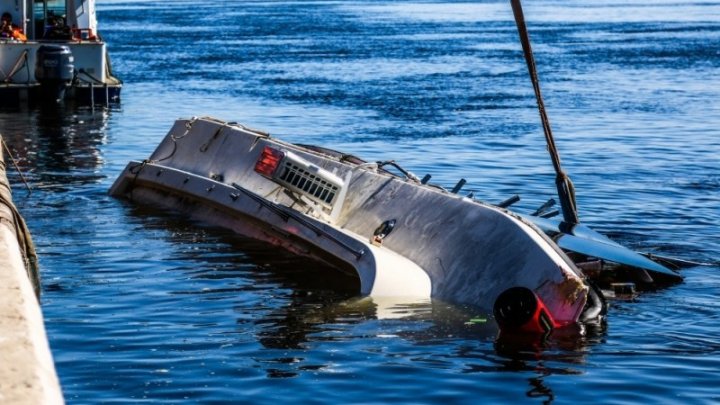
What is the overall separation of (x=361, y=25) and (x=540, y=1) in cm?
5358

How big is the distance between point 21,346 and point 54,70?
30.8 metres

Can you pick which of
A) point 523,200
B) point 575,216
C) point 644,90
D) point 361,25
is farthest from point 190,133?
point 361,25

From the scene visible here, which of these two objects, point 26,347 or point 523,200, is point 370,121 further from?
point 26,347

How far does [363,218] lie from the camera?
16.6 metres

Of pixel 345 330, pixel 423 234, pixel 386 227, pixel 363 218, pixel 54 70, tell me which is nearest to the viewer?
pixel 345 330

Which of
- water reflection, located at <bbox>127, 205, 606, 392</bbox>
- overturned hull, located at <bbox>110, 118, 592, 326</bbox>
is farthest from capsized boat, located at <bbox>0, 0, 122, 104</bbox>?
water reflection, located at <bbox>127, 205, 606, 392</bbox>

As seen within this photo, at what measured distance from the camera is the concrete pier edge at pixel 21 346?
18.9 ft

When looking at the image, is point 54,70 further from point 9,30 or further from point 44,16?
point 44,16

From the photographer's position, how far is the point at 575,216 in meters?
16.9

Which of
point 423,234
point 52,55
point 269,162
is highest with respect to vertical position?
point 52,55

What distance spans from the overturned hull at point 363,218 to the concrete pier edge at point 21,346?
20.4 ft

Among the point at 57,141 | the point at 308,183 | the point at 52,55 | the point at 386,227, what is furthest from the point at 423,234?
the point at 52,55

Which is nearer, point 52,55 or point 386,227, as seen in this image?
point 386,227

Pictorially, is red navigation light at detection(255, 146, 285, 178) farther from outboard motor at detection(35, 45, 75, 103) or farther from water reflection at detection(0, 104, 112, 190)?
→ outboard motor at detection(35, 45, 75, 103)
